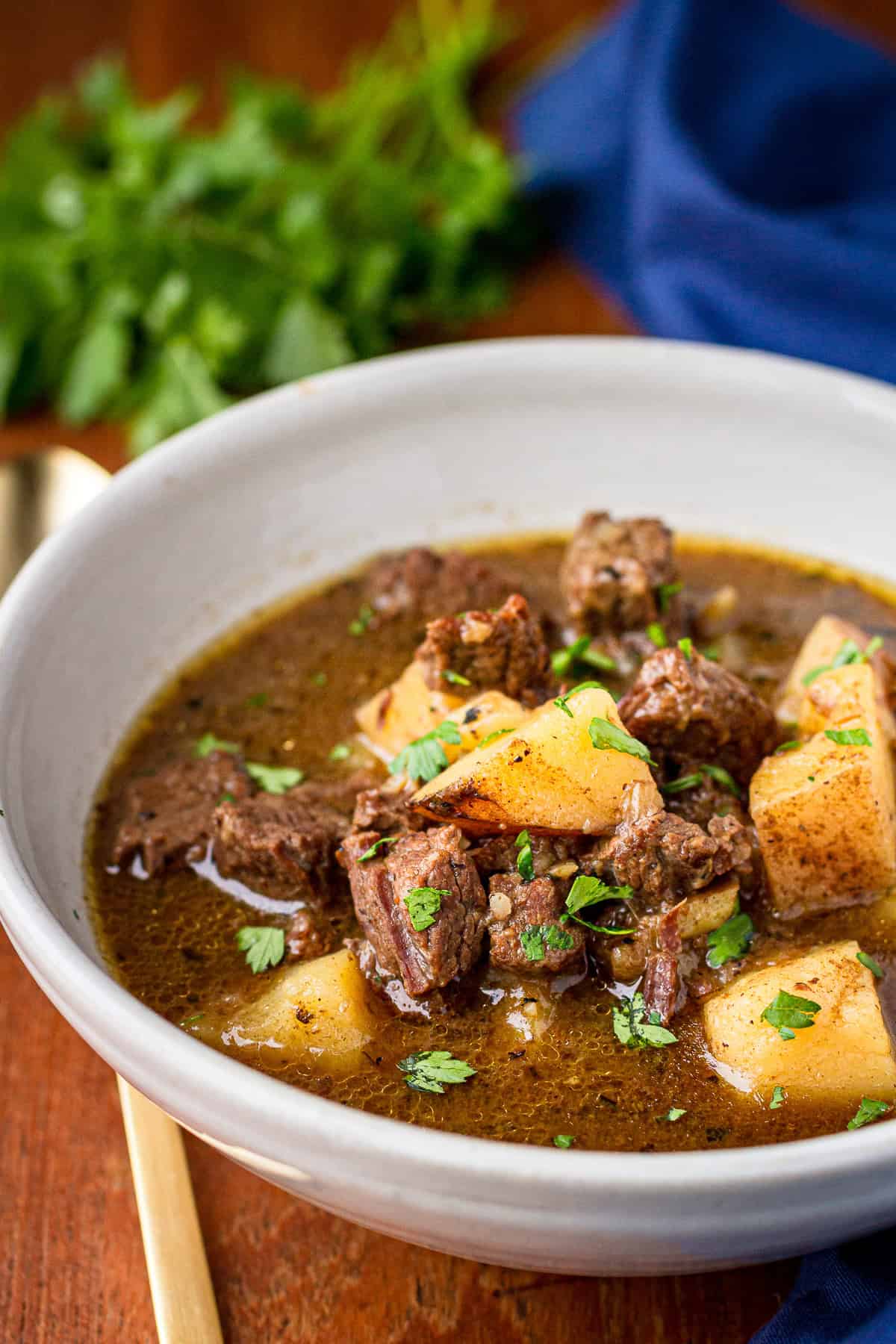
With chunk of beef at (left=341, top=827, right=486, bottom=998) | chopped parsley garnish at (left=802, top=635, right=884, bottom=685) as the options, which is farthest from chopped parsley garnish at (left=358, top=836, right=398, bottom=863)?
chopped parsley garnish at (left=802, top=635, right=884, bottom=685)

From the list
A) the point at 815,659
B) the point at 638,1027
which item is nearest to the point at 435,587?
the point at 815,659

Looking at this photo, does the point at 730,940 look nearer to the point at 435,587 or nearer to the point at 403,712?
the point at 403,712

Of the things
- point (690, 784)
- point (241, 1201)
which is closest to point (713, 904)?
point (690, 784)

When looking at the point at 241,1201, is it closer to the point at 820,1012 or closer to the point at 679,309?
the point at 820,1012

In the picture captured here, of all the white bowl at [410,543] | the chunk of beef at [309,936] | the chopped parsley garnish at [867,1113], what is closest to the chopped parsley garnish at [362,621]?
the white bowl at [410,543]

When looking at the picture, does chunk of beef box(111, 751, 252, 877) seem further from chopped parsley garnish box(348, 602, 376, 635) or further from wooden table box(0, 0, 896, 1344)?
chopped parsley garnish box(348, 602, 376, 635)

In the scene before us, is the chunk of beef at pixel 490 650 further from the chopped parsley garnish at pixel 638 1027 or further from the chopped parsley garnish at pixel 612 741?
the chopped parsley garnish at pixel 638 1027
